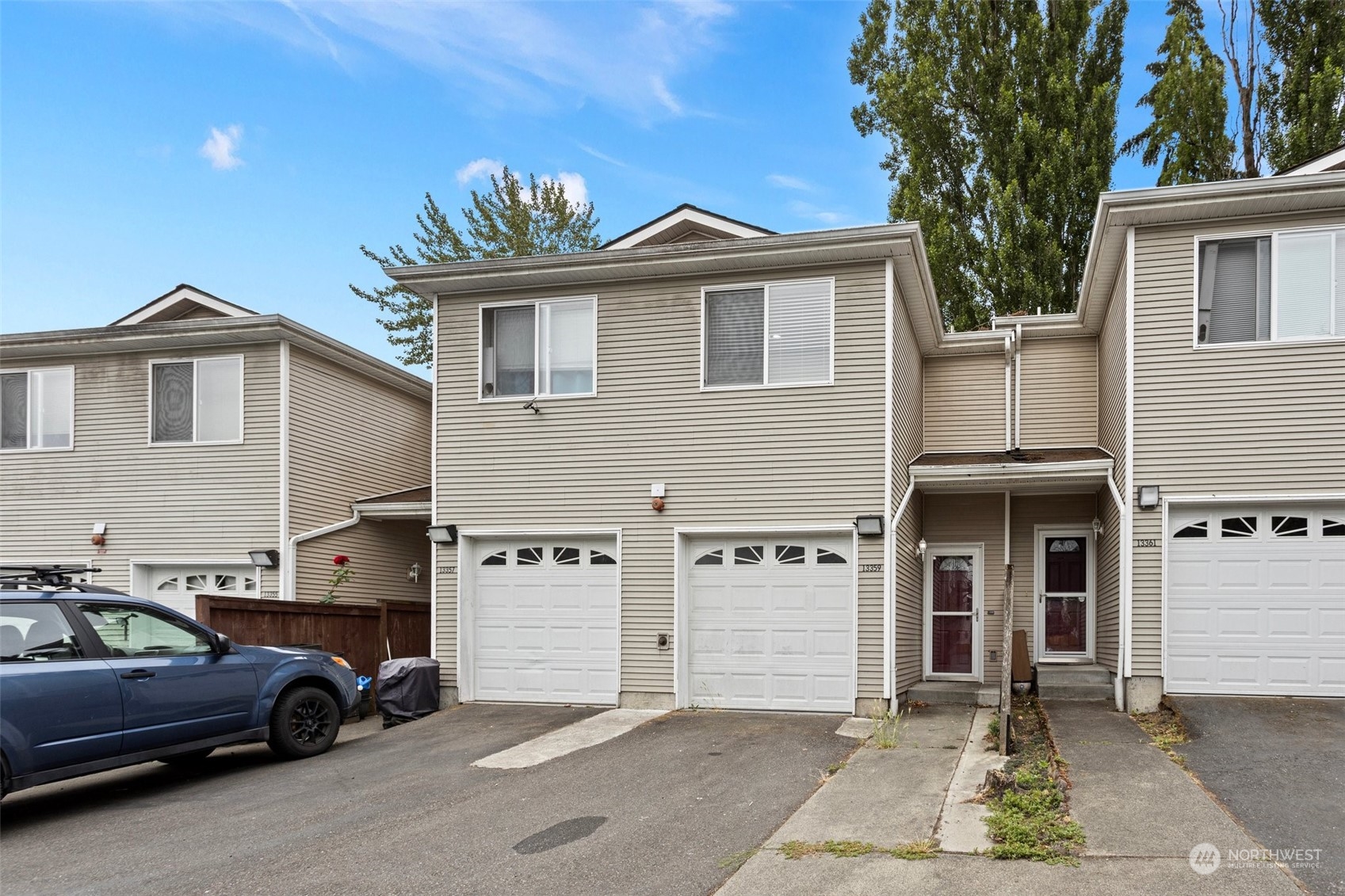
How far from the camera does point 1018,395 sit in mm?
13281

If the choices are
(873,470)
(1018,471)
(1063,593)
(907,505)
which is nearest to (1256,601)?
(1018,471)

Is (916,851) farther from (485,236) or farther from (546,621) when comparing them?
(485,236)

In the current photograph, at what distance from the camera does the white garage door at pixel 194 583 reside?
13430 mm

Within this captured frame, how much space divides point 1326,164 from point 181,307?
50.2 feet

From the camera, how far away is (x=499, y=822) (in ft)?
21.8

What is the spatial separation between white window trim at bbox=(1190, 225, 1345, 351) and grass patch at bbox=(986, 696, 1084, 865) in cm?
478

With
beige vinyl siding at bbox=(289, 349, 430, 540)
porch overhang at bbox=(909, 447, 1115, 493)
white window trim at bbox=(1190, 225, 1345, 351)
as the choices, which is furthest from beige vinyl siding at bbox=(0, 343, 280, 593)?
white window trim at bbox=(1190, 225, 1345, 351)

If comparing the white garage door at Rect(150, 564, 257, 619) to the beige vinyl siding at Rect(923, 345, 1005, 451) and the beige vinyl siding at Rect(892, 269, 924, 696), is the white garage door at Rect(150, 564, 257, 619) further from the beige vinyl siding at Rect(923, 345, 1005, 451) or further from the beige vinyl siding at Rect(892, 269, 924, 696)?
the beige vinyl siding at Rect(923, 345, 1005, 451)

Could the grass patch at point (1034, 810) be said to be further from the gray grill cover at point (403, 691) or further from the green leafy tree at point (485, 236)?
the green leafy tree at point (485, 236)

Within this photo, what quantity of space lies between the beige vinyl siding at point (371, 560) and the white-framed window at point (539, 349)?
3.91 metres

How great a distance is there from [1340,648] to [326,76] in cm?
1619

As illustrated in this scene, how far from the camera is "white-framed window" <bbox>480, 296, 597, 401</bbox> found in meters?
11.8

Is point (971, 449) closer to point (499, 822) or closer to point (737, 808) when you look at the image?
point (737, 808)

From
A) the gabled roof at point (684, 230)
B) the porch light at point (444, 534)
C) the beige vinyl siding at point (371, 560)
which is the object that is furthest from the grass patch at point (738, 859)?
the beige vinyl siding at point (371, 560)
